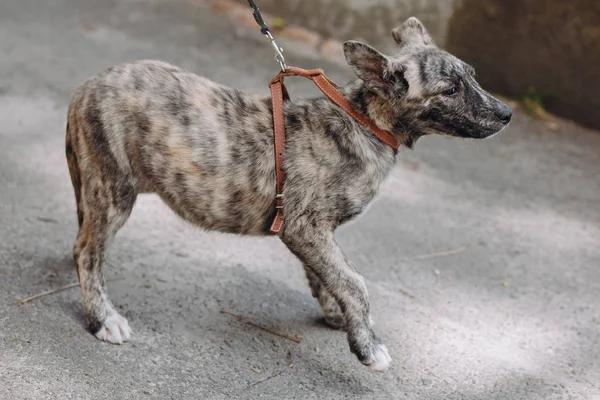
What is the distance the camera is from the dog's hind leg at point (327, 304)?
14.0 feet

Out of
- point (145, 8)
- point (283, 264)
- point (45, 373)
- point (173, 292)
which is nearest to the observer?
point (45, 373)

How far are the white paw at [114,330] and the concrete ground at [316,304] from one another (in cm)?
5

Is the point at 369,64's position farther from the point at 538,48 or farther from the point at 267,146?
the point at 538,48

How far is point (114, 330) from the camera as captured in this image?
3.91m

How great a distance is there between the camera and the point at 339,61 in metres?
8.18

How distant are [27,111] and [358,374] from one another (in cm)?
386

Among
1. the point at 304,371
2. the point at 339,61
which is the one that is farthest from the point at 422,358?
the point at 339,61

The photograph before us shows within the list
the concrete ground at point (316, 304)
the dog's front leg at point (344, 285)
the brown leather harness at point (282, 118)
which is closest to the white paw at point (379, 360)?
the dog's front leg at point (344, 285)

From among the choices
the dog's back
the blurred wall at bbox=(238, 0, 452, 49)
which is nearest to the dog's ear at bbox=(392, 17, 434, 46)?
the dog's back

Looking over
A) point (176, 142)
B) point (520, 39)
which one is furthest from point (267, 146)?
point (520, 39)

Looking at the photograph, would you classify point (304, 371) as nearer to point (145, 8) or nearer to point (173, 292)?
point (173, 292)

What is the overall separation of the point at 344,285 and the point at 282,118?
0.88 m

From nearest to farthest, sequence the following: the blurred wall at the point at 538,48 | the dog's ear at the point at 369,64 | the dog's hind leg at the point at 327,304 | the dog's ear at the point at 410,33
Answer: the dog's ear at the point at 369,64 < the dog's ear at the point at 410,33 < the dog's hind leg at the point at 327,304 < the blurred wall at the point at 538,48

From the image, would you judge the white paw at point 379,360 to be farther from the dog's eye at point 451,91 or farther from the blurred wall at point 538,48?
the blurred wall at point 538,48
